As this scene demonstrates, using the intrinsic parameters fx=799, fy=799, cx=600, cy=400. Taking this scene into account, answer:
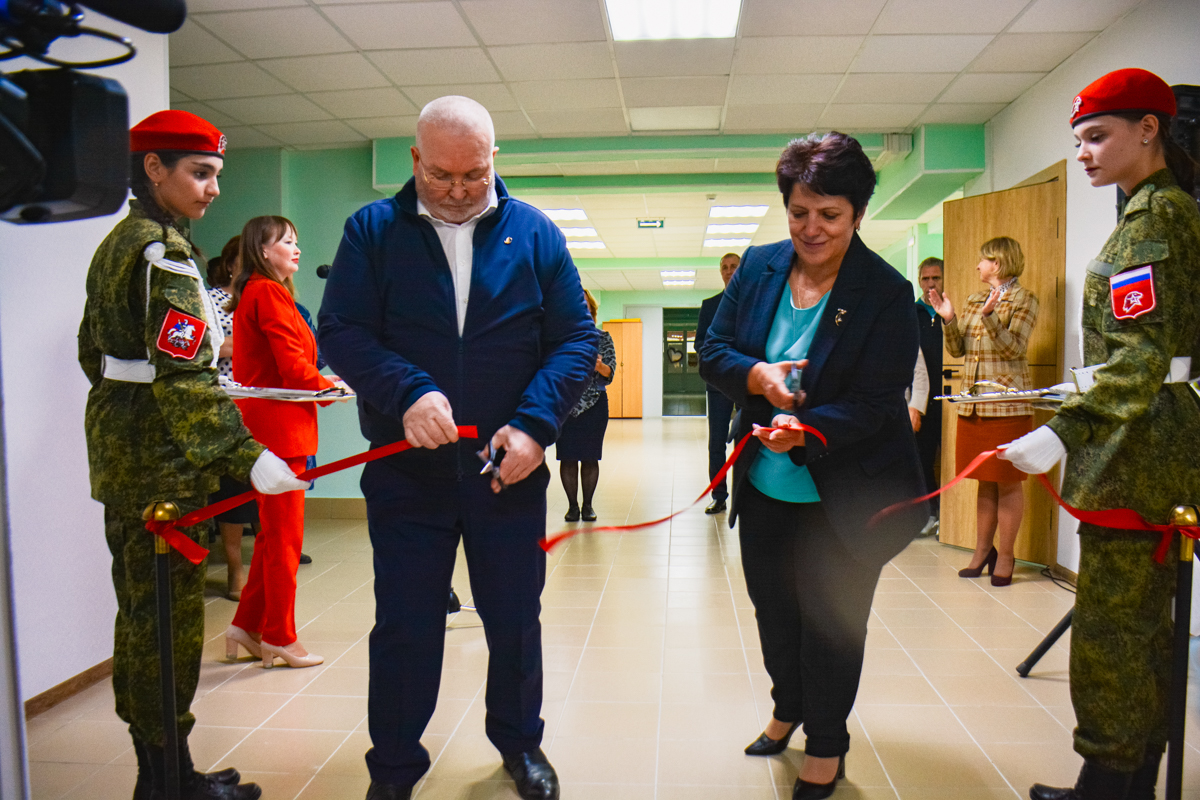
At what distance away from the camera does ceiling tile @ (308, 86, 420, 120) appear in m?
4.97

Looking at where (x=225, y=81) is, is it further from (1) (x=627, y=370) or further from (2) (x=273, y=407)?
(1) (x=627, y=370)

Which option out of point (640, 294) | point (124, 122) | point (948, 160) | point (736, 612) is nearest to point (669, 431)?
point (640, 294)

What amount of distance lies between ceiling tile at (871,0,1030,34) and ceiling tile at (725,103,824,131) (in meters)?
1.22

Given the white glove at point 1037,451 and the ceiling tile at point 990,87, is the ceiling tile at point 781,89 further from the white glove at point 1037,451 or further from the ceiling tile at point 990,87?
the white glove at point 1037,451

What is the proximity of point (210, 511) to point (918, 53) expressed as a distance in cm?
436

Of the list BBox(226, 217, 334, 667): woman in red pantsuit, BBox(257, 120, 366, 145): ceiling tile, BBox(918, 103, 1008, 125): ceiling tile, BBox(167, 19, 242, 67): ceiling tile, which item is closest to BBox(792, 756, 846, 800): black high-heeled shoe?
BBox(226, 217, 334, 667): woman in red pantsuit

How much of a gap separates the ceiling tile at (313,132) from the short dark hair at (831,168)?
15.0 ft

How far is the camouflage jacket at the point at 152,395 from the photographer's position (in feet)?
5.23

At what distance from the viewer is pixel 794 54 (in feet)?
14.6

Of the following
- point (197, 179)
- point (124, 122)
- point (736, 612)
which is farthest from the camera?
point (736, 612)

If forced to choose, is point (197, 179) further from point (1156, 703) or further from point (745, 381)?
point (1156, 703)

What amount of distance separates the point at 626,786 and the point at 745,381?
104 centimetres

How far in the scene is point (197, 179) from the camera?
179 cm

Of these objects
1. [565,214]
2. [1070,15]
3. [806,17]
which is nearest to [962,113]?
[1070,15]
